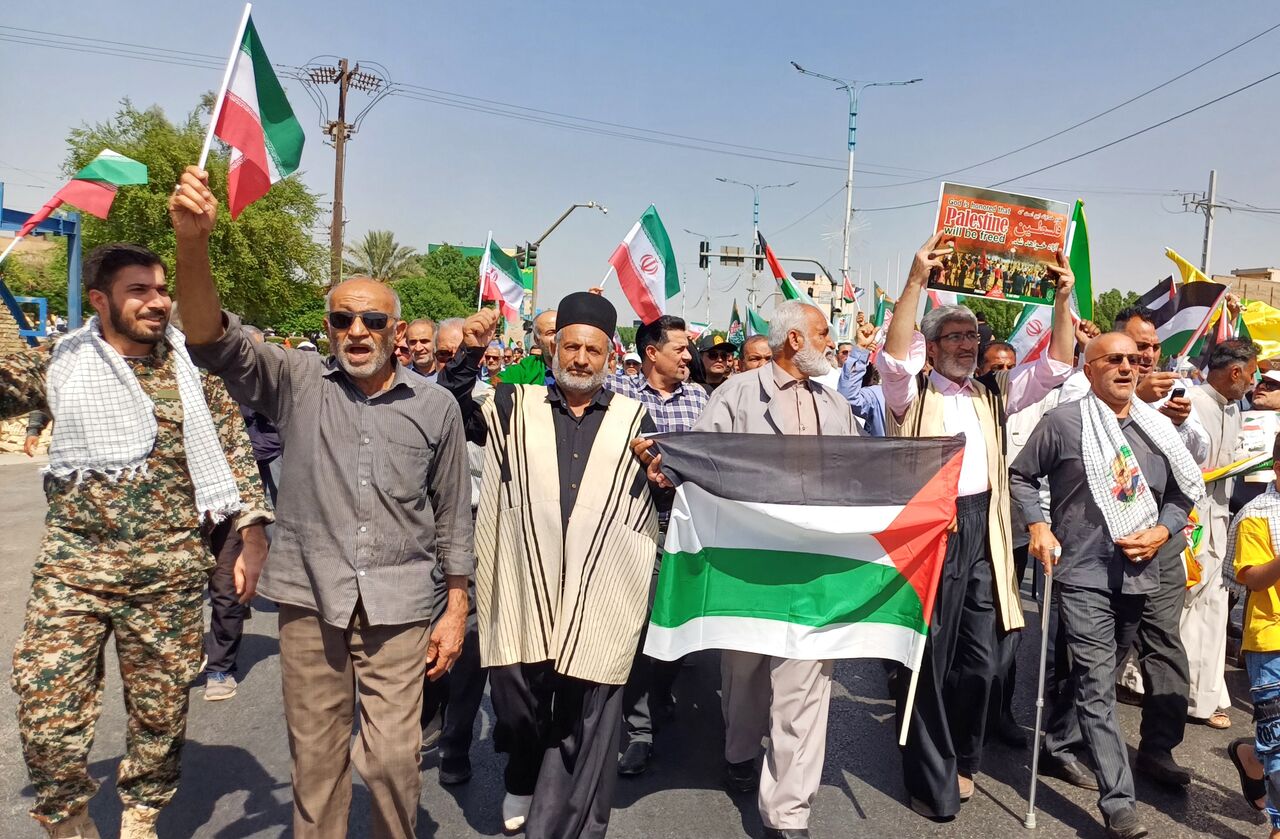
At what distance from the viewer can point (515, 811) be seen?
12.1 feet

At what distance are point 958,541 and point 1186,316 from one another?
422 cm

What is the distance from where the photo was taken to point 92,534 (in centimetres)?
306

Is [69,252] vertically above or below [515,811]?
above

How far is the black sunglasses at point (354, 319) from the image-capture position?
302cm

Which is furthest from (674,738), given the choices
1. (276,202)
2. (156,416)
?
(276,202)

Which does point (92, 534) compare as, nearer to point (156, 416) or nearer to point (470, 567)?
point (156, 416)

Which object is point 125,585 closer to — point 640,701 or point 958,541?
point 640,701

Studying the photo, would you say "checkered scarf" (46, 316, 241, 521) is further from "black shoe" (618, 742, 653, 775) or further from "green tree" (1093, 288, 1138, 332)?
"green tree" (1093, 288, 1138, 332)

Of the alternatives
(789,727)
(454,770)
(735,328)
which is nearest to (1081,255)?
(789,727)

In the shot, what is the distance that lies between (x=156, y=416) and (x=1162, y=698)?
4.37m

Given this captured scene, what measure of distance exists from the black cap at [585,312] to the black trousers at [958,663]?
1797 mm

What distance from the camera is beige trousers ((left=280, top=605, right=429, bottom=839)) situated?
3041mm

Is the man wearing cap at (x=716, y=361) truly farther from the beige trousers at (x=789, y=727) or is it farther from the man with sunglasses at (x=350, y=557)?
the man with sunglasses at (x=350, y=557)

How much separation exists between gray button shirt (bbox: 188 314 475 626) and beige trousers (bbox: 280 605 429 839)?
0.11 metres
